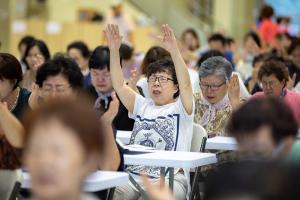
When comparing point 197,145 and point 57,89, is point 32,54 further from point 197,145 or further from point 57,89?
point 57,89

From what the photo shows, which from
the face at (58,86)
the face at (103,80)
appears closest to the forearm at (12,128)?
the face at (58,86)

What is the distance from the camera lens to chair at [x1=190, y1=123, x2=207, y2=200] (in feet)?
19.9

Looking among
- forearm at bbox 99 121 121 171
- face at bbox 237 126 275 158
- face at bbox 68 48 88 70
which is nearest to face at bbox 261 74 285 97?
forearm at bbox 99 121 121 171

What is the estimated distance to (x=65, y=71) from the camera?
555 centimetres

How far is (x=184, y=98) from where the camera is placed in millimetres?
5973

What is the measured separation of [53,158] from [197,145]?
362 cm

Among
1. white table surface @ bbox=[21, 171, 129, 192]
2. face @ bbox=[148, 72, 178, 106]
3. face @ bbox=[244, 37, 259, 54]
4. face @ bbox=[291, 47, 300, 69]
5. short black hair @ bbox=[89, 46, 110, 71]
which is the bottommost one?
white table surface @ bbox=[21, 171, 129, 192]

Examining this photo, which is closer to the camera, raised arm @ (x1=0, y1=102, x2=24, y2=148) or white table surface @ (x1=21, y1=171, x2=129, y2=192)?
white table surface @ (x1=21, y1=171, x2=129, y2=192)

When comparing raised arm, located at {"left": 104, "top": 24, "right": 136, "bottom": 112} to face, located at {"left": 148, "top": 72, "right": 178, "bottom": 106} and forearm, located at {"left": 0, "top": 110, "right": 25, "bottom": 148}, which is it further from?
forearm, located at {"left": 0, "top": 110, "right": 25, "bottom": 148}

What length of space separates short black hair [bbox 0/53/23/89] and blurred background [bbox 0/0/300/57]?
8999mm

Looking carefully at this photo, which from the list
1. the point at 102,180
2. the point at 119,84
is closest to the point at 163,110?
the point at 119,84

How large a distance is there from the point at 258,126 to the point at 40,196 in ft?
2.82

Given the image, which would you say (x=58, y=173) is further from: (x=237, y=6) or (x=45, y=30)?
(x=237, y=6)

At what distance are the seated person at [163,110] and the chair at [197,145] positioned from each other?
0.23 ft
